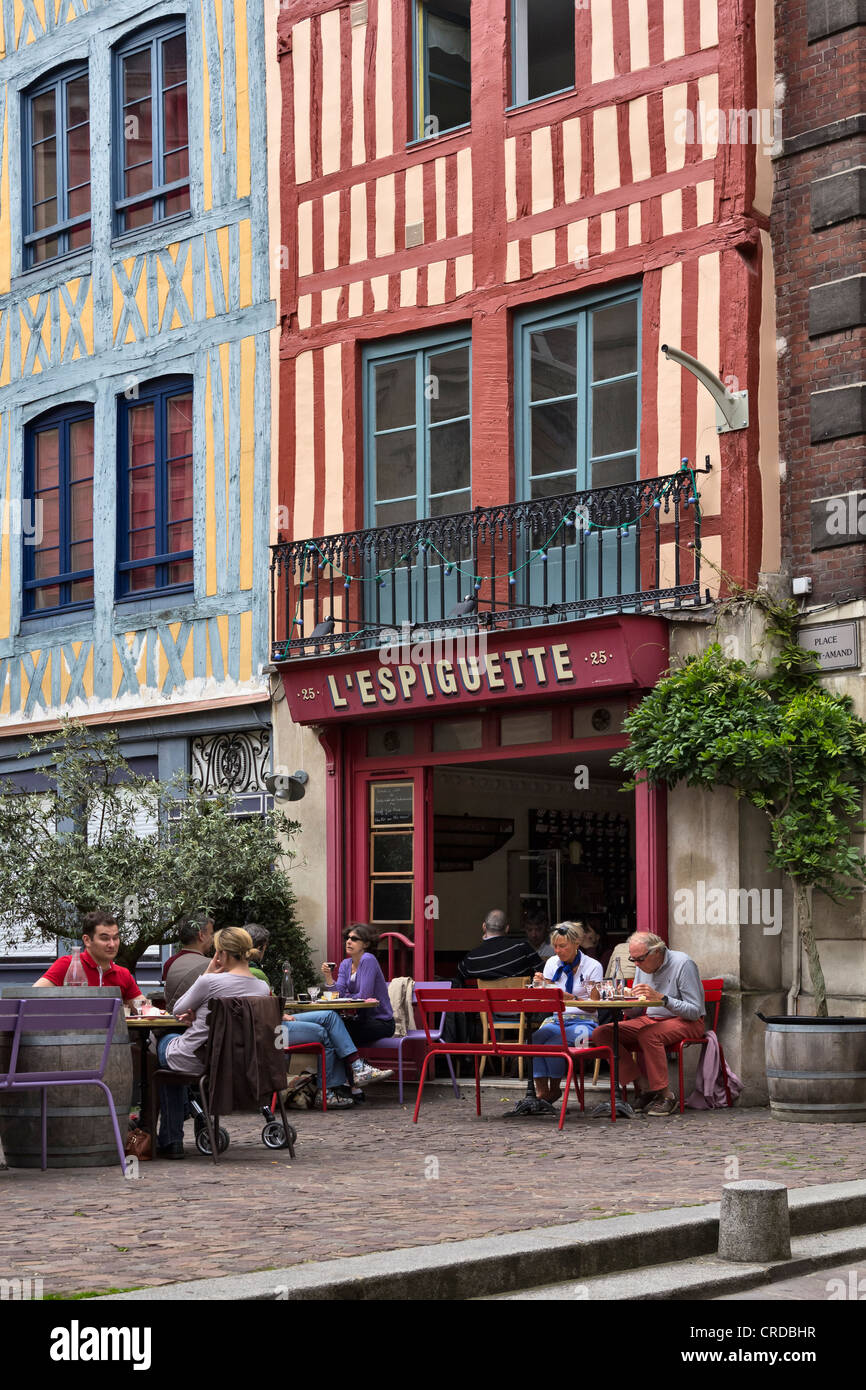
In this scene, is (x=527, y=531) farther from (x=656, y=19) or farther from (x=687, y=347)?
(x=656, y=19)

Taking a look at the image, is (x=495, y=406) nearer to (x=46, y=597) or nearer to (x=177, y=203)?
(x=177, y=203)

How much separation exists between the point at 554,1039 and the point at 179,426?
741cm

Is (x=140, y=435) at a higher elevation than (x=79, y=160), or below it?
below

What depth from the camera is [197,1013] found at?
10.1 metres

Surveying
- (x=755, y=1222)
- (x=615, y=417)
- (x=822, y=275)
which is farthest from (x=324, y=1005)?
(x=755, y=1222)

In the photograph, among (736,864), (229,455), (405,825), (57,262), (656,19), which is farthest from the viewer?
(57,262)

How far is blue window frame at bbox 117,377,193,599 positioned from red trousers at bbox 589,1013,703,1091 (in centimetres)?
675

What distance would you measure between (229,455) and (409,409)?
6.44ft

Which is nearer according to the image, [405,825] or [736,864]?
[736,864]

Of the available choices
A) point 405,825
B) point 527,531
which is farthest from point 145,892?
point 527,531

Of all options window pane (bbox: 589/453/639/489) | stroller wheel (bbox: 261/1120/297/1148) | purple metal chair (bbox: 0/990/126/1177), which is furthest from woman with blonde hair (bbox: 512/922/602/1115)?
window pane (bbox: 589/453/639/489)

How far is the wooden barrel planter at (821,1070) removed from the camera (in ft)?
38.7

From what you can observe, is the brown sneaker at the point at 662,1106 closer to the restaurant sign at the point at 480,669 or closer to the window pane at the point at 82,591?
the restaurant sign at the point at 480,669

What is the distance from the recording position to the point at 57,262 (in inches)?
743
